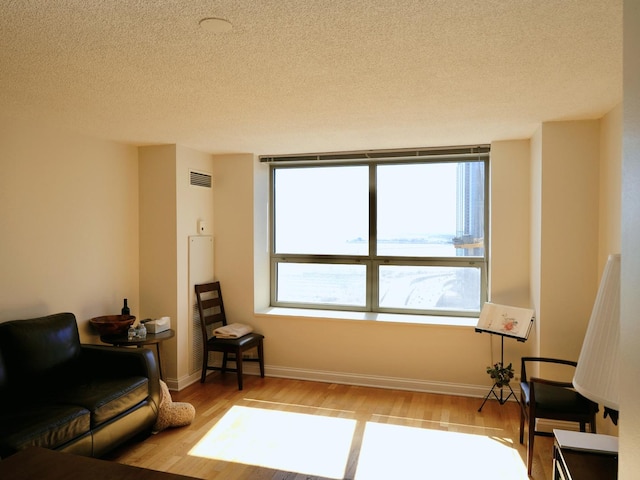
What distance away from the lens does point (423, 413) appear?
3764 mm

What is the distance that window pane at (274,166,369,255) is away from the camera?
4.87m

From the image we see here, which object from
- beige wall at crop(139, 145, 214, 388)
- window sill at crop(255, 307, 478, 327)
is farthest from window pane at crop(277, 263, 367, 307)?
beige wall at crop(139, 145, 214, 388)

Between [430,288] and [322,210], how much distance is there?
1462 mm

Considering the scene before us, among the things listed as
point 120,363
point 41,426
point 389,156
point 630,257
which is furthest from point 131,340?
point 630,257

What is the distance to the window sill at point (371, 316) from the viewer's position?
14.1 feet

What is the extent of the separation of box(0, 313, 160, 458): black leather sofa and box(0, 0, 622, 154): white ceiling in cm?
161

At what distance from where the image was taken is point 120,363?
331 cm

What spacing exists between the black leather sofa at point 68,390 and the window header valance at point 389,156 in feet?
8.38

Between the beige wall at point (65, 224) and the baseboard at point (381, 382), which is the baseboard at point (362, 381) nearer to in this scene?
the baseboard at point (381, 382)

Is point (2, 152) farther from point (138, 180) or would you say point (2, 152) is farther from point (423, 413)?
point (423, 413)

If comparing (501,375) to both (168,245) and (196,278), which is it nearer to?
(196,278)

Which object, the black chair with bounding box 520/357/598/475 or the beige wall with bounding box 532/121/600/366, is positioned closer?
the black chair with bounding box 520/357/598/475

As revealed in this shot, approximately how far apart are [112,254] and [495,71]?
3.56 m

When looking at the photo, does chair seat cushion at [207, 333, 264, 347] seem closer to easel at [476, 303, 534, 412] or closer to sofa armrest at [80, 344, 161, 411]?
sofa armrest at [80, 344, 161, 411]
